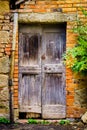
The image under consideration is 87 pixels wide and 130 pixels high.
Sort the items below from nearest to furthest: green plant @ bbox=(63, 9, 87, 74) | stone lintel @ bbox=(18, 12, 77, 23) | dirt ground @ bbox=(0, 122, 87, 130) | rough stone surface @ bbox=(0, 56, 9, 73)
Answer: green plant @ bbox=(63, 9, 87, 74) < dirt ground @ bbox=(0, 122, 87, 130) < stone lintel @ bbox=(18, 12, 77, 23) < rough stone surface @ bbox=(0, 56, 9, 73)

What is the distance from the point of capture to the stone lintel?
25.8 ft

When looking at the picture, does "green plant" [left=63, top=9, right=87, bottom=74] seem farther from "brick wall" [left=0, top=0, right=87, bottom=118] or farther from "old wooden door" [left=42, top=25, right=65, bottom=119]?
"old wooden door" [left=42, top=25, right=65, bottom=119]

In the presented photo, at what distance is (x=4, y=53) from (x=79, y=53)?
1.71 m

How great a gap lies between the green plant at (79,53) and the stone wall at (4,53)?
1.30 meters

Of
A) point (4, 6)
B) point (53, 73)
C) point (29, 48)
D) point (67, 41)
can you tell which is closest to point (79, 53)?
point (67, 41)

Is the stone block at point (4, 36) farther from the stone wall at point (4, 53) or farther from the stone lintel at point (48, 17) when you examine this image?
the stone lintel at point (48, 17)

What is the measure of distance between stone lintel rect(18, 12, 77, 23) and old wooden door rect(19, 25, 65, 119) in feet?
1.00

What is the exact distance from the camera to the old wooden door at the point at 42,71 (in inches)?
322

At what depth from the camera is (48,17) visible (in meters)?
7.88

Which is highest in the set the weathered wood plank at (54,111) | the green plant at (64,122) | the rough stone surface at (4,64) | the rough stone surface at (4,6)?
the rough stone surface at (4,6)

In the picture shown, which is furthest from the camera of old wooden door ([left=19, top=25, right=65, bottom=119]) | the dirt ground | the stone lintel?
old wooden door ([left=19, top=25, right=65, bottom=119])

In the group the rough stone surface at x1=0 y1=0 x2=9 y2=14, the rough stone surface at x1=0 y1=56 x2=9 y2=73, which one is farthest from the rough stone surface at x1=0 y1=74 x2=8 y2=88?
the rough stone surface at x1=0 y1=0 x2=9 y2=14

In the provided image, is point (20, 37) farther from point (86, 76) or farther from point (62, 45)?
point (86, 76)

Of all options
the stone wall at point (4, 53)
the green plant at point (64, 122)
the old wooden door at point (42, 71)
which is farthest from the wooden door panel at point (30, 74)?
the green plant at point (64, 122)
